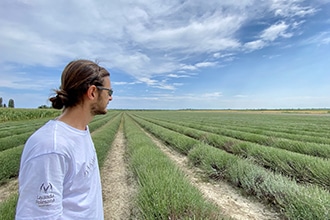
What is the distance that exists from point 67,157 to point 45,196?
7.2 inches

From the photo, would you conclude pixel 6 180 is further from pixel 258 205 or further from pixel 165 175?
pixel 258 205

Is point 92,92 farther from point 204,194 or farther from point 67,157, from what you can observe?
point 204,194

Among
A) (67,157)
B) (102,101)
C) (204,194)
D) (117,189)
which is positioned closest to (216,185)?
(204,194)

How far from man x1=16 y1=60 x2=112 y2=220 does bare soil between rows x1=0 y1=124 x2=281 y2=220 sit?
2597 mm

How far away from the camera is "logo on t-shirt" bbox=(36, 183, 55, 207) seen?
2.89 feet

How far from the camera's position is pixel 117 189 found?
4770 mm

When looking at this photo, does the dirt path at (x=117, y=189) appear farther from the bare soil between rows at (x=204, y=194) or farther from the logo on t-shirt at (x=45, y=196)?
the logo on t-shirt at (x=45, y=196)

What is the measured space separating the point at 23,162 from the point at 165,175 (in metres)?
2.79

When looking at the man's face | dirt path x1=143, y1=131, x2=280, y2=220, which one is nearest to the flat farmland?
dirt path x1=143, y1=131, x2=280, y2=220

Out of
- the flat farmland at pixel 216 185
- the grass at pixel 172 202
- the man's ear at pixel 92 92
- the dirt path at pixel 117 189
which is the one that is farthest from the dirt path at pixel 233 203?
the man's ear at pixel 92 92

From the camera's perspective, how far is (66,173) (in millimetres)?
1025

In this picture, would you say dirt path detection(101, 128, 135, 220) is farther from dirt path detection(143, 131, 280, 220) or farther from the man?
the man

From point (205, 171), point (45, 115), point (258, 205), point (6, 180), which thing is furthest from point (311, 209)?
point (45, 115)

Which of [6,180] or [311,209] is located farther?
[6,180]
